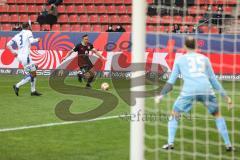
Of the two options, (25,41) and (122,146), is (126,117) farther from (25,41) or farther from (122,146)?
(25,41)

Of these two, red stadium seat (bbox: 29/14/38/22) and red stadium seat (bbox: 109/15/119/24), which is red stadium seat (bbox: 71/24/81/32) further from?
red stadium seat (bbox: 29/14/38/22)

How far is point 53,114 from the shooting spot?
37.8ft

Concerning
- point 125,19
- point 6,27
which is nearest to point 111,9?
point 125,19

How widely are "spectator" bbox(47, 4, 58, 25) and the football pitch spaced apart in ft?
40.5

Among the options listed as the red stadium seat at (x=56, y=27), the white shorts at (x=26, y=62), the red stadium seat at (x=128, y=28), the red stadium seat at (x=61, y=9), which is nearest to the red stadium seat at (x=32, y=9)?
the red stadium seat at (x=61, y=9)

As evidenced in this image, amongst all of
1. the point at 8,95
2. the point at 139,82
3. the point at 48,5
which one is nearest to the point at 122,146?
the point at 139,82

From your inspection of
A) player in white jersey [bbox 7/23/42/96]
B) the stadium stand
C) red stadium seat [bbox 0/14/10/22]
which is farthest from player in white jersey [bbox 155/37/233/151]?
red stadium seat [bbox 0/14/10/22]

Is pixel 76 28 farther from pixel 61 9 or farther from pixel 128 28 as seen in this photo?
pixel 128 28

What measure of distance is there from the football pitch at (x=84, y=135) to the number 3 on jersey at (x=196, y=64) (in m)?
1.28

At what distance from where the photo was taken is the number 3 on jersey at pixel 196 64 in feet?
24.8

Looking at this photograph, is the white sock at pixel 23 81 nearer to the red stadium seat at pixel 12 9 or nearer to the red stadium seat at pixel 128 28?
the red stadium seat at pixel 128 28

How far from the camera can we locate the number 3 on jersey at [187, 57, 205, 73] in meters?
7.56

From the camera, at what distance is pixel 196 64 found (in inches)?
298

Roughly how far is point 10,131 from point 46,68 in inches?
460
